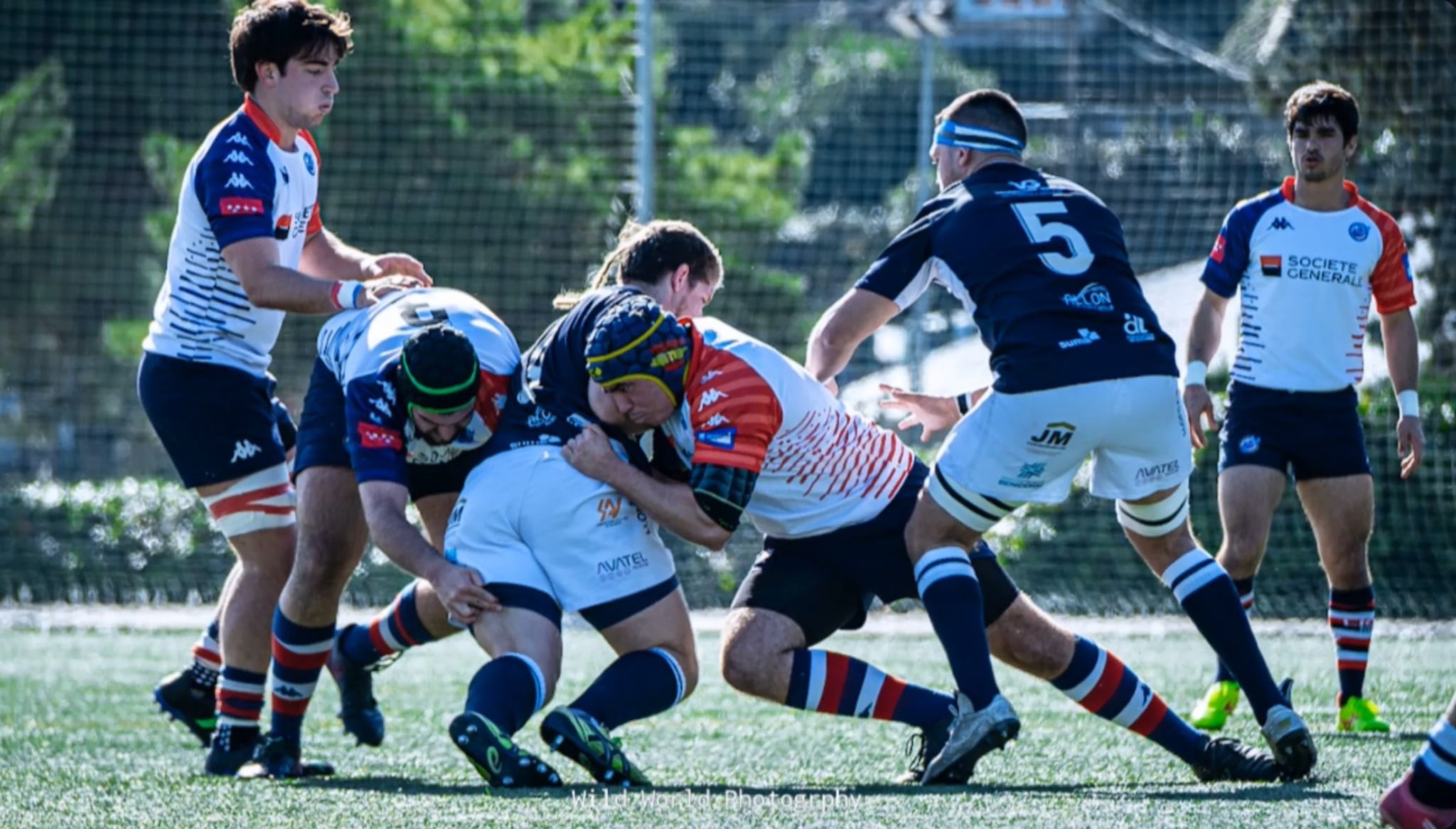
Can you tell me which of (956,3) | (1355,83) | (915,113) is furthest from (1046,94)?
(915,113)

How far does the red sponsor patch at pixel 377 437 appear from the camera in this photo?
4.36 meters

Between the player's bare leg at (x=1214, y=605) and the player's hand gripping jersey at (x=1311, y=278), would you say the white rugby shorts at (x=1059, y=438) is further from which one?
the player's hand gripping jersey at (x=1311, y=278)

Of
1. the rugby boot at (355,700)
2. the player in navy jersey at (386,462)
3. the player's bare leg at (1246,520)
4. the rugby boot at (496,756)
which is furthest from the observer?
the player's bare leg at (1246,520)

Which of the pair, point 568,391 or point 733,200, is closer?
point 568,391

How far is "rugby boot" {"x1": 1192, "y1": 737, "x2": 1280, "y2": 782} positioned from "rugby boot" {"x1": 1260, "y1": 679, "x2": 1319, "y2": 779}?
0.04m

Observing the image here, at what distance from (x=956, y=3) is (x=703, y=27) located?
3430 mm

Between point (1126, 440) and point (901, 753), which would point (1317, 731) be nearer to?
point (901, 753)

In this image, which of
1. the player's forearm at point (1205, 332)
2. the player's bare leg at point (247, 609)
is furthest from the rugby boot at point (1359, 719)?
the player's bare leg at point (247, 609)

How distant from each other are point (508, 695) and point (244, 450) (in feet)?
4.35

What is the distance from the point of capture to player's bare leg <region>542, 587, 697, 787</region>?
404 centimetres

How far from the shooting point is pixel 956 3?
16.8 meters

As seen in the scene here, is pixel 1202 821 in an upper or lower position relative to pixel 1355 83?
lower

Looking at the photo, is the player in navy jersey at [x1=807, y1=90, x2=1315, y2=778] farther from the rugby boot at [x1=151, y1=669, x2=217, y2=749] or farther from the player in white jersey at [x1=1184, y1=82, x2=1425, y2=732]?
the rugby boot at [x1=151, y1=669, x2=217, y2=749]

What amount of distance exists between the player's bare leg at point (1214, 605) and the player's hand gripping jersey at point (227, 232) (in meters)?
2.41
